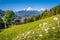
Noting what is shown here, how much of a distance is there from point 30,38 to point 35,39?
64 centimetres

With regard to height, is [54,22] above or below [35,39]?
above

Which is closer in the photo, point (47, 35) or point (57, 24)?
point (47, 35)

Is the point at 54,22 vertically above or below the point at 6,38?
above

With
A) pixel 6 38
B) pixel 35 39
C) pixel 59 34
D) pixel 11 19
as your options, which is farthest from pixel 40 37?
pixel 11 19

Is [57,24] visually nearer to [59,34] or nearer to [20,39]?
[59,34]

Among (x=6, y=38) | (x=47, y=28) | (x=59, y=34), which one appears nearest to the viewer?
(x=59, y=34)

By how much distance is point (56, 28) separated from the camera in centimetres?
2070

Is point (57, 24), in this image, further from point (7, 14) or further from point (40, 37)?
point (7, 14)

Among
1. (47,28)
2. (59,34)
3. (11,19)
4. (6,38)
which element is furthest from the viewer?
(11,19)

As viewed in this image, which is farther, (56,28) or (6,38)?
(6,38)

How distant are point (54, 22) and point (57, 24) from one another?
2.02 ft

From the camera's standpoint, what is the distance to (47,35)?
64.9ft

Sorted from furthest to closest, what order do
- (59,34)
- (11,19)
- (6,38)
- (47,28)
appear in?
(11,19), (6,38), (47,28), (59,34)

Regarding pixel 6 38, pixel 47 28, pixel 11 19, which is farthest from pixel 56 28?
pixel 11 19
